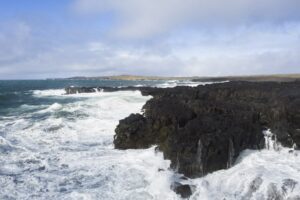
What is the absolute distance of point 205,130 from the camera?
43.1 feet

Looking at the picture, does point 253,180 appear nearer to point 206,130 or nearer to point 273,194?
point 273,194

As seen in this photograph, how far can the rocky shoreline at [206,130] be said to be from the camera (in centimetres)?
1217

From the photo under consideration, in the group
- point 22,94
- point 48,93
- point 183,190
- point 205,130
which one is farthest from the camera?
point 48,93

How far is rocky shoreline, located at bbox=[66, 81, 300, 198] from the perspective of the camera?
1217cm

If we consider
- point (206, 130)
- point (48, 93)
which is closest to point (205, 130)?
point (206, 130)

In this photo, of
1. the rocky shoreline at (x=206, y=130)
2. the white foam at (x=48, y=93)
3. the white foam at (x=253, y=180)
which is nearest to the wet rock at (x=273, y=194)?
the white foam at (x=253, y=180)

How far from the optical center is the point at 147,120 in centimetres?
1606

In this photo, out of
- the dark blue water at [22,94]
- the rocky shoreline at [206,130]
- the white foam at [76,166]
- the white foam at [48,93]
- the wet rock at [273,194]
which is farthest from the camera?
the white foam at [48,93]

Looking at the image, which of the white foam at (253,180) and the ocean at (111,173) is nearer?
the white foam at (253,180)

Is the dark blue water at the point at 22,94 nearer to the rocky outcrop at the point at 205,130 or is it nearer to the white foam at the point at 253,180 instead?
the rocky outcrop at the point at 205,130

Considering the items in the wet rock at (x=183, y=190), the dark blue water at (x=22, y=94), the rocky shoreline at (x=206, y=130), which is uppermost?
the rocky shoreline at (x=206, y=130)

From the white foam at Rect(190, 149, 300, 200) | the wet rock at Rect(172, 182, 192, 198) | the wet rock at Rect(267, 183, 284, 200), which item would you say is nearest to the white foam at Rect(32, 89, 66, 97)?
the white foam at Rect(190, 149, 300, 200)

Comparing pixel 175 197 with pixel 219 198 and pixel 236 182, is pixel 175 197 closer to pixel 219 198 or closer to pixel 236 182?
pixel 219 198

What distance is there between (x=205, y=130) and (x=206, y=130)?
0.04 meters
